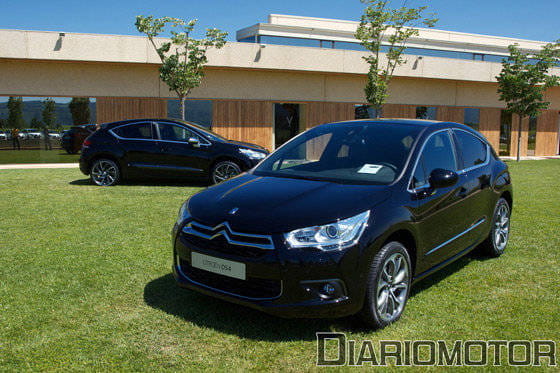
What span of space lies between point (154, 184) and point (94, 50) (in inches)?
356

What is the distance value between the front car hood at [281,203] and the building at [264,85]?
16.7m

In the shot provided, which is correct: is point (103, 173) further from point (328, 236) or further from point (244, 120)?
point (244, 120)

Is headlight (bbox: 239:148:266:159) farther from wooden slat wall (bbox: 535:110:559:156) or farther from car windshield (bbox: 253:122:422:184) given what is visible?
wooden slat wall (bbox: 535:110:559:156)

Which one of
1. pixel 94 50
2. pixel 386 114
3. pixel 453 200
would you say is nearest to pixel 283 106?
pixel 386 114

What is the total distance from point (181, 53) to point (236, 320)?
16316 mm

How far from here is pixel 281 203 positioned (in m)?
3.62

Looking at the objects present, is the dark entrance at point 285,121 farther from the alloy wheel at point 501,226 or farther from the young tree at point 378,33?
the alloy wheel at point 501,226

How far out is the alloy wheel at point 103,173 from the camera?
1173 centimetres

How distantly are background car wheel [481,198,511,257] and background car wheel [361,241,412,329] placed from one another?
7.03ft

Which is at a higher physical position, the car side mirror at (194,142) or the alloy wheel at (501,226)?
the car side mirror at (194,142)

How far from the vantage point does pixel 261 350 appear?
11.1 feet

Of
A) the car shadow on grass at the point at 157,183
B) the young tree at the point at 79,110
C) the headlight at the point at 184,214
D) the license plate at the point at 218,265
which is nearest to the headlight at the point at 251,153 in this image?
the car shadow on grass at the point at 157,183

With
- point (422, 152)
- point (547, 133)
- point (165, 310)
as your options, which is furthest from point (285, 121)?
point (165, 310)

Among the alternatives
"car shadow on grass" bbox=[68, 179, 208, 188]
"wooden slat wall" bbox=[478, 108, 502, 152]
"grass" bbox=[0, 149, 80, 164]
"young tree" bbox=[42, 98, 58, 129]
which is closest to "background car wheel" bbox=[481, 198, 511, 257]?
"car shadow on grass" bbox=[68, 179, 208, 188]
